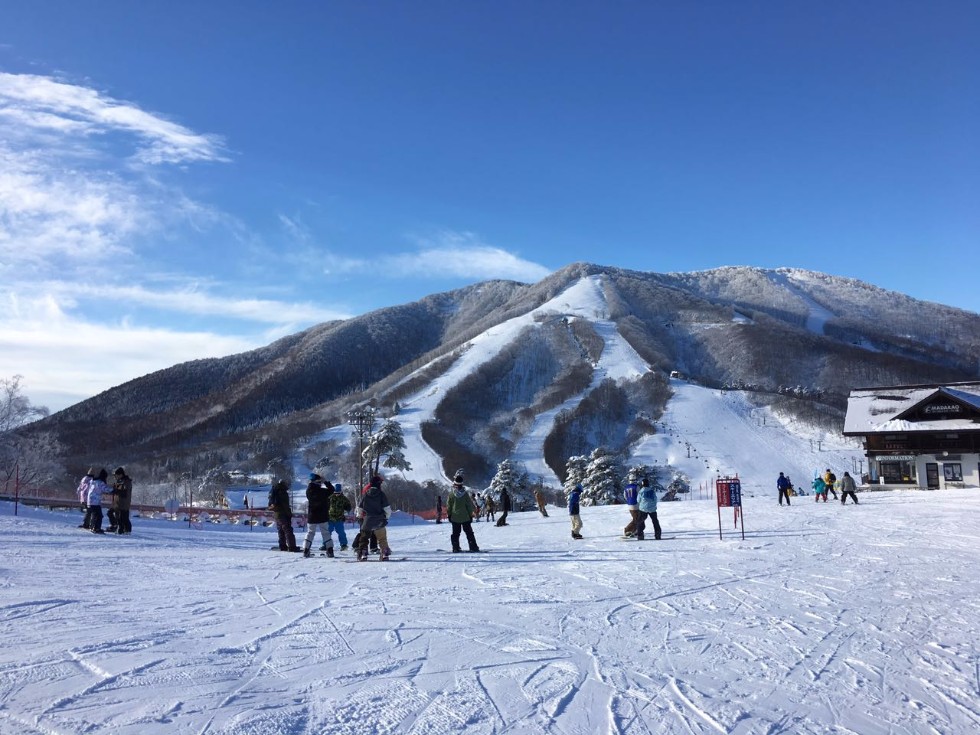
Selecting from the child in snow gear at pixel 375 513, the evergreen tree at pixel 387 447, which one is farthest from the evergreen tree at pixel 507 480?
the child in snow gear at pixel 375 513

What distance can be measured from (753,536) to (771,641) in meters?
11.1

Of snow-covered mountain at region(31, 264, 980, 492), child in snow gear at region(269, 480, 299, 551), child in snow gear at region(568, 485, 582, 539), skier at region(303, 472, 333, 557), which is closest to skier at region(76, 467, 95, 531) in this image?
child in snow gear at region(269, 480, 299, 551)

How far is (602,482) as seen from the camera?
55250 millimetres

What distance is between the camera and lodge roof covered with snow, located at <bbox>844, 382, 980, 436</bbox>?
4844 cm

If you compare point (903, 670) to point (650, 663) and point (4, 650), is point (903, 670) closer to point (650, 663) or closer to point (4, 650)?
point (650, 663)

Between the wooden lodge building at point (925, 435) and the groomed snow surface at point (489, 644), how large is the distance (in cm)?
4101

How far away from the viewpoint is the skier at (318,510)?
13.3 m

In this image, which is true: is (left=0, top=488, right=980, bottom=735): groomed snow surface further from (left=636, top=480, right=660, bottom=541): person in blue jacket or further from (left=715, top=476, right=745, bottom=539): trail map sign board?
(left=715, top=476, right=745, bottom=539): trail map sign board

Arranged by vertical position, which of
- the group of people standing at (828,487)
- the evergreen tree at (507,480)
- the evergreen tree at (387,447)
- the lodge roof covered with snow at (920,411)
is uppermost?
the lodge roof covered with snow at (920,411)

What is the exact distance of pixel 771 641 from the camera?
23.0ft

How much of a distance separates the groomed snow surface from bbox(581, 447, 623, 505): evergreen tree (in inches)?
1624

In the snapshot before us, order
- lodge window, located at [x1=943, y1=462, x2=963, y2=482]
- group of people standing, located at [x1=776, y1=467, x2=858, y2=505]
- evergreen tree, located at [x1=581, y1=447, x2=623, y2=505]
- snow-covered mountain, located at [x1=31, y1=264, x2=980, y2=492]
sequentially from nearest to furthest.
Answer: group of people standing, located at [x1=776, y1=467, x2=858, y2=505] < lodge window, located at [x1=943, y1=462, x2=963, y2=482] < evergreen tree, located at [x1=581, y1=447, x2=623, y2=505] < snow-covered mountain, located at [x1=31, y1=264, x2=980, y2=492]

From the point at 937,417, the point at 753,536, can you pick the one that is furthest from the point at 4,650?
the point at 937,417

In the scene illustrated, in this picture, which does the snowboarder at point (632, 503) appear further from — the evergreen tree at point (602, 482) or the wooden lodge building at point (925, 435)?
the wooden lodge building at point (925, 435)
